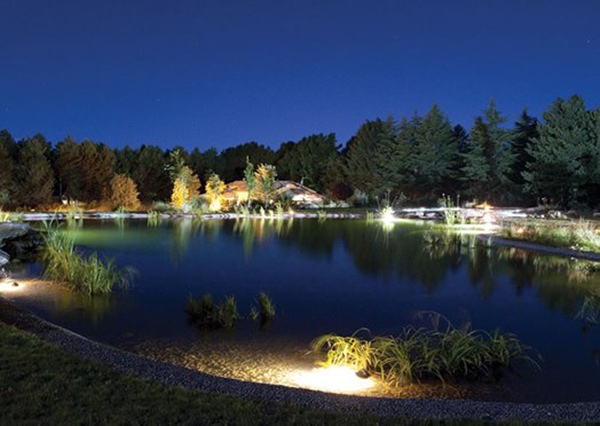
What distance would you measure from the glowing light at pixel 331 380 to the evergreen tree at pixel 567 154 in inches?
930

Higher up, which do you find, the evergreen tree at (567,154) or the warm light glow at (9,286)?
the evergreen tree at (567,154)

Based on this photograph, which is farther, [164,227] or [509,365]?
[164,227]

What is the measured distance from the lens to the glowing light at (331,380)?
14.5 feet

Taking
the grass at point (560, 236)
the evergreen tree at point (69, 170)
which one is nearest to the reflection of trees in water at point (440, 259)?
the grass at point (560, 236)

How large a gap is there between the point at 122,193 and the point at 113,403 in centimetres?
2789

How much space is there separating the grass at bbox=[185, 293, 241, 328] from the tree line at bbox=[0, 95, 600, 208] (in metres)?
19.7

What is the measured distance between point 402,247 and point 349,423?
1114 cm

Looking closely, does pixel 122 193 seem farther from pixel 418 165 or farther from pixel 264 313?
pixel 264 313

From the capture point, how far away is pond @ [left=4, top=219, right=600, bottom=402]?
5.20 m

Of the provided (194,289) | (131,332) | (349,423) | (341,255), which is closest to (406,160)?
(341,255)

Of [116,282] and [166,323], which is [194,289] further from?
[166,323]

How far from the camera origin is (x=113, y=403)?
3369mm

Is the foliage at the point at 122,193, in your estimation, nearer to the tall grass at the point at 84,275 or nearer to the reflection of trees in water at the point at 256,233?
the reflection of trees in water at the point at 256,233

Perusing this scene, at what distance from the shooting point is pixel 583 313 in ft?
24.0
